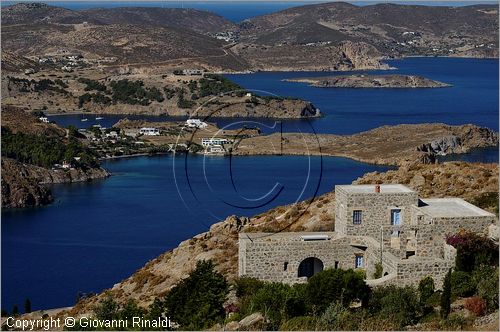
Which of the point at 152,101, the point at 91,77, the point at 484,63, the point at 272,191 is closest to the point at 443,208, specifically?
the point at 272,191

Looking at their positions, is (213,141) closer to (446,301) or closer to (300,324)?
(446,301)

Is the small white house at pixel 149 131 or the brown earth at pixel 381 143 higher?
the small white house at pixel 149 131

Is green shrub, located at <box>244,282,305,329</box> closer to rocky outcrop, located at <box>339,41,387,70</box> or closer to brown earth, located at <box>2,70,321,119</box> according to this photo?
brown earth, located at <box>2,70,321,119</box>

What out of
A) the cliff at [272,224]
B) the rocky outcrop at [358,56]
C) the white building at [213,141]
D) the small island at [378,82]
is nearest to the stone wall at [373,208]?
the cliff at [272,224]

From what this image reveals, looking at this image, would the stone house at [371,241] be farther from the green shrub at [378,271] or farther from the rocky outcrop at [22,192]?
the rocky outcrop at [22,192]

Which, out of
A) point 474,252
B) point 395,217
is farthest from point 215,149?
point 474,252

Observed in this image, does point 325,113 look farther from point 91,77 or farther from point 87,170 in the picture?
point 87,170
